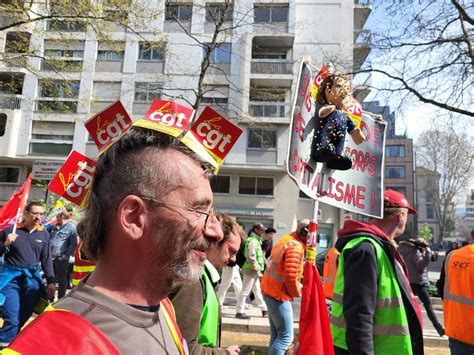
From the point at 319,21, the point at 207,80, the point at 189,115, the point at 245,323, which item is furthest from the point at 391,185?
the point at 189,115

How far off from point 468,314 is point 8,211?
581cm

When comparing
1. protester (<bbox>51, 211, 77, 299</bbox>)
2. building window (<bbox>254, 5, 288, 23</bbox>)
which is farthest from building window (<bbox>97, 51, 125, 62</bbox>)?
protester (<bbox>51, 211, 77, 299</bbox>)

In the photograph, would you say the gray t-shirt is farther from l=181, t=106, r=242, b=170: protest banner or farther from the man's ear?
l=181, t=106, r=242, b=170: protest banner

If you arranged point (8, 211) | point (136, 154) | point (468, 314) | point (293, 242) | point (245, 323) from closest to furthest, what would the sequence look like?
point (136, 154) < point (468, 314) < point (293, 242) < point (8, 211) < point (245, 323)

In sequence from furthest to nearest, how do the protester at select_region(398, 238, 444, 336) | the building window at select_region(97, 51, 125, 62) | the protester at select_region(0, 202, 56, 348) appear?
the building window at select_region(97, 51, 125, 62) < the protester at select_region(398, 238, 444, 336) < the protester at select_region(0, 202, 56, 348)

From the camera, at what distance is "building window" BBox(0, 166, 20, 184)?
89.5ft

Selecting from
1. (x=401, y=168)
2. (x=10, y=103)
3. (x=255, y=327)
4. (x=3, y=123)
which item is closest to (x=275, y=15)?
(x=10, y=103)

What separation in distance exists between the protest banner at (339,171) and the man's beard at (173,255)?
4.66 ft

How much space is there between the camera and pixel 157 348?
1147 millimetres

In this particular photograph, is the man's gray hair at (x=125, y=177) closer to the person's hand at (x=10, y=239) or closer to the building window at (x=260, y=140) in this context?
the person's hand at (x=10, y=239)

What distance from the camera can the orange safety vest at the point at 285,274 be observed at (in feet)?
14.8

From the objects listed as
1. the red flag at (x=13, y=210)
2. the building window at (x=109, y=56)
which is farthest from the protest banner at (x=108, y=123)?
the building window at (x=109, y=56)

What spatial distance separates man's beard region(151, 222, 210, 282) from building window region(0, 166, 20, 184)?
97.6 feet

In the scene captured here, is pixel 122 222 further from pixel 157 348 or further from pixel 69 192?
pixel 69 192
